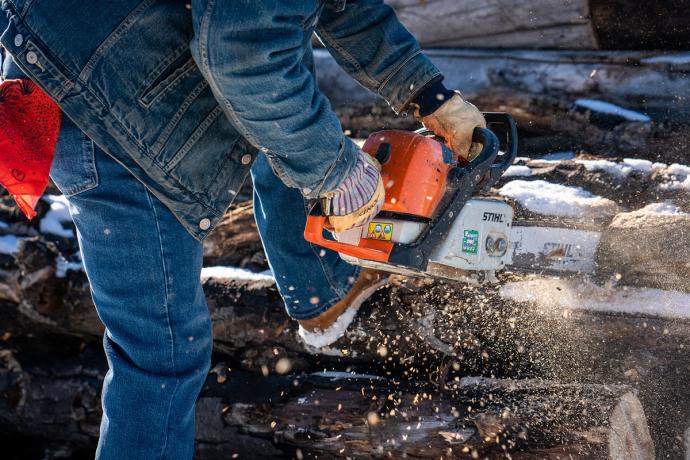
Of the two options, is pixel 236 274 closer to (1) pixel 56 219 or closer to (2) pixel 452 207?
(1) pixel 56 219

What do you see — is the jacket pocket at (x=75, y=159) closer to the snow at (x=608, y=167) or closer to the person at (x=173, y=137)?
the person at (x=173, y=137)

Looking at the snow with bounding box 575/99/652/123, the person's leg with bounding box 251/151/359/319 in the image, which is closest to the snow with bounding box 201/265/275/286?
the person's leg with bounding box 251/151/359/319

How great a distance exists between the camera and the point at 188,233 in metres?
1.85

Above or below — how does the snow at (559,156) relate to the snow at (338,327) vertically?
below

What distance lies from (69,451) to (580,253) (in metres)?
2.34

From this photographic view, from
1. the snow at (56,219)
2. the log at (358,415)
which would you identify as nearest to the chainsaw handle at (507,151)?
the log at (358,415)

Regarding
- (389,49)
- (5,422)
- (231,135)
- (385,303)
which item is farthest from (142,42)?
(5,422)

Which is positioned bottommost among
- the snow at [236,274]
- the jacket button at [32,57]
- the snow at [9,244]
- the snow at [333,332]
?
the snow at [333,332]

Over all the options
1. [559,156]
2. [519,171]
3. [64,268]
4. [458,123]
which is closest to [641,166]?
[519,171]

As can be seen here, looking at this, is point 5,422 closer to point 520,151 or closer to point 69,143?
point 69,143

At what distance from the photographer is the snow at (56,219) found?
10.0 ft

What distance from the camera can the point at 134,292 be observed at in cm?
177

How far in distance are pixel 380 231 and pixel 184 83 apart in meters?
0.75

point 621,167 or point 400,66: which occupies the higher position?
point 400,66
